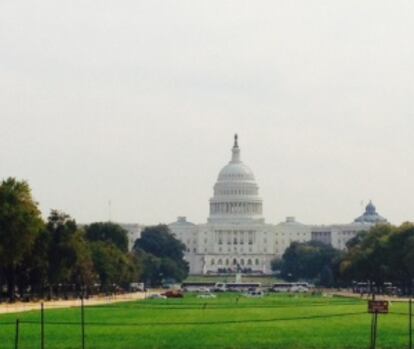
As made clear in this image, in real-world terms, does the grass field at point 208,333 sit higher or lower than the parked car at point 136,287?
lower

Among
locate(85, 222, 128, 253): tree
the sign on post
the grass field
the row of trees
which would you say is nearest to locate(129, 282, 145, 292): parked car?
locate(85, 222, 128, 253): tree

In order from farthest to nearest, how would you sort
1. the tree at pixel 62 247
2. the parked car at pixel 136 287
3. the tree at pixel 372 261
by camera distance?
the parked car at pixel 136 287
the tree at pixel 372 261
the tree at pixel 62 247

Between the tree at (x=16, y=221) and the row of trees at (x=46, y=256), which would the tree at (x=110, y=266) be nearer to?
the row of trees at (x=46, y=256)

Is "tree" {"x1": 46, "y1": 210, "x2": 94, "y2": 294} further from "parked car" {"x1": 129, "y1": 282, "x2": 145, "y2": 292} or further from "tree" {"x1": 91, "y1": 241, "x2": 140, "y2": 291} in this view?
"parked car" {"x1": 129, "y1": 282, "x2": 145, "y2": 292}

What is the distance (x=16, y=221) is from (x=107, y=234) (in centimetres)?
8363

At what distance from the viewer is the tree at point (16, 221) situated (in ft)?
295

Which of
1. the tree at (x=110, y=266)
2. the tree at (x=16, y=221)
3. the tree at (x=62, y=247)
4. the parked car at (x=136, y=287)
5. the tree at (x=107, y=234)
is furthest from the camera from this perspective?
the parked car at (x=136, y=287)

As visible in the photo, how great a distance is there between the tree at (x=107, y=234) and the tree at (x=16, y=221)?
7649cm

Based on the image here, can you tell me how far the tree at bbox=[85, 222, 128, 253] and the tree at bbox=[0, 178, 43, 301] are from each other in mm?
76487

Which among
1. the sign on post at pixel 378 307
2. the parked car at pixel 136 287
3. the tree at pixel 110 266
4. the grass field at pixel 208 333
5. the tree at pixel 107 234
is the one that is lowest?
the grass field at pixel 208 333

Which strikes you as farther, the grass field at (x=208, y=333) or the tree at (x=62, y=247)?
the tree at (x=62, y=247)

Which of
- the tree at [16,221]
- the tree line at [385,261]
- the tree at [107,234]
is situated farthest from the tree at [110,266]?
the tree at [16,221]

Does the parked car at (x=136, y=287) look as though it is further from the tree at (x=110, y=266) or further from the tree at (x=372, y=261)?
the tree at (x=372, y=261)

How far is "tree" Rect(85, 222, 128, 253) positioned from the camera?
172 m
